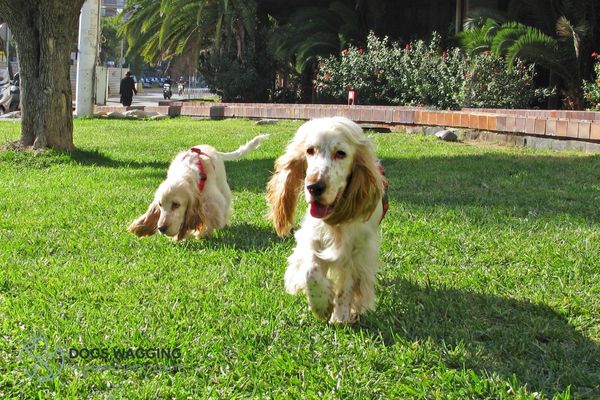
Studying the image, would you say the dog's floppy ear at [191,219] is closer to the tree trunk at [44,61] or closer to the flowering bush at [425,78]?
the tree trunk at [44,61]

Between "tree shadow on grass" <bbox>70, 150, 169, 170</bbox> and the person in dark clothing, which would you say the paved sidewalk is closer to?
the person in dark clothing

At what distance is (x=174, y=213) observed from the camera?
5324mm

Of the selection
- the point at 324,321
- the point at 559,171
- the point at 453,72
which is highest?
the point at 453,72

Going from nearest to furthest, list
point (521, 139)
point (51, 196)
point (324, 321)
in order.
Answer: point (324, 321) < point (51, 196) < point (521, 139)

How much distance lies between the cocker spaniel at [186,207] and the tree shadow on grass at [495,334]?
1793mm

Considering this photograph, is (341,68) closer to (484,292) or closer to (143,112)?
(143,112)

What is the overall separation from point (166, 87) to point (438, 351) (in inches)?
1840

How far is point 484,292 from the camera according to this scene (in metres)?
3.95

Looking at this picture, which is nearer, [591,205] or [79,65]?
[591,205]

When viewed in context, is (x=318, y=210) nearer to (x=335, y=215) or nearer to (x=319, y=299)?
(x=335, y=215)

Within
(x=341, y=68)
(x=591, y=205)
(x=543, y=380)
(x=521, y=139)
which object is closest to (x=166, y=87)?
(x=341, y=68)

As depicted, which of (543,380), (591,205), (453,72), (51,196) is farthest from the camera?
(453,72)

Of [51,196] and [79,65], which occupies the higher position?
[79,65]

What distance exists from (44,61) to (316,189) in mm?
7198
